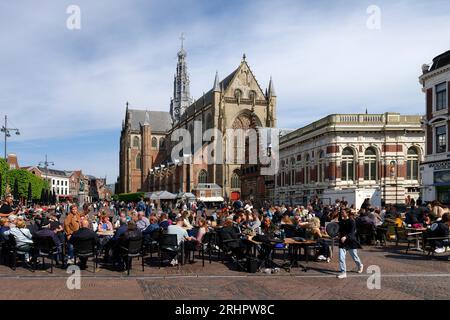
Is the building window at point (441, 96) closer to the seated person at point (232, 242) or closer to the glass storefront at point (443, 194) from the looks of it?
the glass storefront at point (443, 194)

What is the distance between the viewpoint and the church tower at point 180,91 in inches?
4606

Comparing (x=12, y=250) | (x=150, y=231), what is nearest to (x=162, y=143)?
(x=150, y=231)

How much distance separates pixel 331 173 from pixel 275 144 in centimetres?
1573

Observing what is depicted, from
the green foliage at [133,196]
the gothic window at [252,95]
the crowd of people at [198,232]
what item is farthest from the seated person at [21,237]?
the green foliage at [133,196]

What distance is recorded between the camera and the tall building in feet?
89.9

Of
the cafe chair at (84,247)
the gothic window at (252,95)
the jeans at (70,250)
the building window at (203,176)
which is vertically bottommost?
the jeans at (70,250)

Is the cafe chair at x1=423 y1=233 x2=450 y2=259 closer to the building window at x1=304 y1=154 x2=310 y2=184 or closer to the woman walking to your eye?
the woman walking

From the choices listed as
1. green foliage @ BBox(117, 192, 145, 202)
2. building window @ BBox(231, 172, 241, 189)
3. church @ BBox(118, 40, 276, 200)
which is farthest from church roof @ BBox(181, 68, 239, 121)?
green foliage @ BBox(117, 192, 145, 202)

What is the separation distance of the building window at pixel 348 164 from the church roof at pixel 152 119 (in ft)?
263

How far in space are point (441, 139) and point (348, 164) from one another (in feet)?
36.7

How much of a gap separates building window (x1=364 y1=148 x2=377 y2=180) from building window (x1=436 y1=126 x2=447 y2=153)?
9926mm

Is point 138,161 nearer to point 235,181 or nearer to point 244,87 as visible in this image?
point 244,87

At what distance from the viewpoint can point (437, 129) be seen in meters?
28.5
